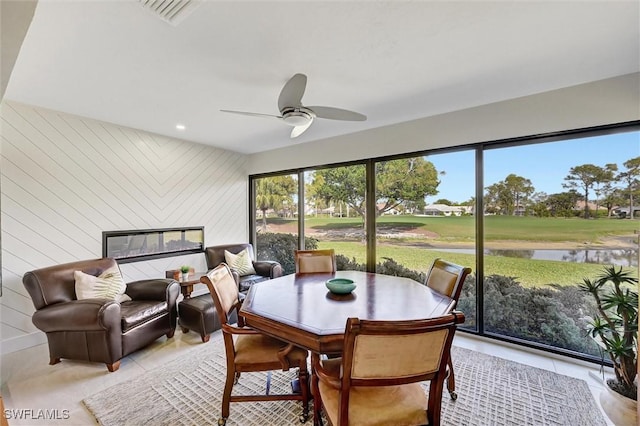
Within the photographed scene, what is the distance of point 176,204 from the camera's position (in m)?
4.18

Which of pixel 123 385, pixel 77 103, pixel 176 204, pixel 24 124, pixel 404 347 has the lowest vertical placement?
pixel 123 385

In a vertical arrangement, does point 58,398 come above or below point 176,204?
below

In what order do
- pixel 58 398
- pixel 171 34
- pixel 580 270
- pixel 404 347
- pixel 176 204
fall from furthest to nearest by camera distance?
1. pixel 176 204
2. pixel 580 270
3. pixel 58 398
4. pixel 171 34
5. pixel 404 347

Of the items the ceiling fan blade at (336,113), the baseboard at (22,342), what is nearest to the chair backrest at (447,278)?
the ceiling fan blade at (336,113)

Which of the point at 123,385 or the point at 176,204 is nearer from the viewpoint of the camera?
the point at 123,385

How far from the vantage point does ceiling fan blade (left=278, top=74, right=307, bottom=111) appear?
190cm

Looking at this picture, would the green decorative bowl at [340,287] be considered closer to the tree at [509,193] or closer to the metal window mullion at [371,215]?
the metal window mullion at [371,215]

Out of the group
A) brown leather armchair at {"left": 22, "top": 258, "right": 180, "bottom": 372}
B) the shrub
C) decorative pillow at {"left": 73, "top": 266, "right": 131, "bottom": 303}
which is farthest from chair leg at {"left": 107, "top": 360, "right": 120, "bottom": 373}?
the shrub

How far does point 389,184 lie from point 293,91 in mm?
2136

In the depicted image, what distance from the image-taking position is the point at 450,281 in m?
2.13

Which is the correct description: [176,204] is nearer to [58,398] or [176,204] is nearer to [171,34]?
[58,398]

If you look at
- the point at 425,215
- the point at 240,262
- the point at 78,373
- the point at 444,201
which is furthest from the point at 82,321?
the point at 444,201

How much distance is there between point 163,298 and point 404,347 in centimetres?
285

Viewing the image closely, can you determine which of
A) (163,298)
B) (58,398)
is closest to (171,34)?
(163,298)
